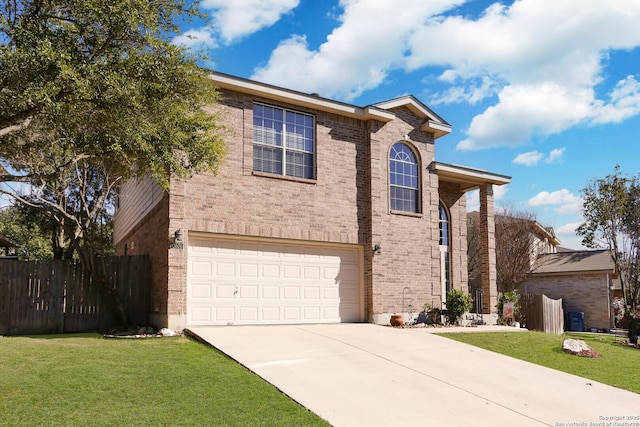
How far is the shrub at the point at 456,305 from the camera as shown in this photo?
16000 mm

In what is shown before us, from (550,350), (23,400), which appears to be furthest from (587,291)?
(23,400)

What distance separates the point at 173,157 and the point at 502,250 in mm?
25284

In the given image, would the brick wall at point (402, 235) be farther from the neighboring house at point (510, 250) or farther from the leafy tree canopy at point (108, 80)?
the neighboring house at point (510, 250)

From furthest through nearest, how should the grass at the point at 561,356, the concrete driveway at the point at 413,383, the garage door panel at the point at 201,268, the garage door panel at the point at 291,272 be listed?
the garage door panel at the point at 291,272, the garage door panel at the point at 201,268, the grass at the point at 561,356, the concrete driveway at the point at 413,383

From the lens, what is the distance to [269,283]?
14.2 metres

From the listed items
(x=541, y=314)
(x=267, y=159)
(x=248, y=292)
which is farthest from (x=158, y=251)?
(x=541, y=314)

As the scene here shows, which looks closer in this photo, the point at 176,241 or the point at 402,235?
the point at 176,241

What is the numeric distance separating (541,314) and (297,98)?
1140 cm

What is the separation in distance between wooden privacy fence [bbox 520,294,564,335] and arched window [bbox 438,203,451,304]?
2.84 m

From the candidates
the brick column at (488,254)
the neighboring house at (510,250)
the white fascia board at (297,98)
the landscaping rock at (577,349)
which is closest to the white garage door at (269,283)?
the white fascia board at (297,98)

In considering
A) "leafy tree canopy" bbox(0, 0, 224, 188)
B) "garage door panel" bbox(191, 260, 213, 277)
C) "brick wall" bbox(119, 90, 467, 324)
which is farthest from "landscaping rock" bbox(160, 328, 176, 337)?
"leafy tree canopy" bbox(0, 0, 224, 188)

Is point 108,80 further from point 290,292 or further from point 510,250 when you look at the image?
point 510,250

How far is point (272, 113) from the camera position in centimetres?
1475

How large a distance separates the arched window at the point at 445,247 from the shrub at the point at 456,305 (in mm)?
3020
